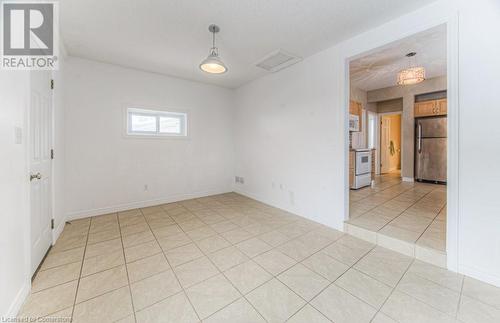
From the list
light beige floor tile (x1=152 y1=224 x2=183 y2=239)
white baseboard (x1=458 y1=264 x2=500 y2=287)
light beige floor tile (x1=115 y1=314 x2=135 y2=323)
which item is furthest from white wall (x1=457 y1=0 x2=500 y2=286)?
light beige floor tile (x1=152 y1=224 x2=183 y2=239)

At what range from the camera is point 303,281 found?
179 cm

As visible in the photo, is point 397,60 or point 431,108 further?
point 431,108

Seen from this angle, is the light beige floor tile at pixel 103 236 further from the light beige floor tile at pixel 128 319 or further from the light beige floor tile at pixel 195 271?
the light beige floor tile at pixel 128 319

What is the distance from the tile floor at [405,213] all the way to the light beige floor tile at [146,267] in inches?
95.2

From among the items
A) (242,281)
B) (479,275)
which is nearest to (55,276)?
(242,281)

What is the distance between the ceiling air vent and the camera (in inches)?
124

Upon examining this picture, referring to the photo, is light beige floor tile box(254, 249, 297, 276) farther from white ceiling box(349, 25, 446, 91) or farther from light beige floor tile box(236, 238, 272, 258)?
white ceiling box(349, 25, 446, 91)

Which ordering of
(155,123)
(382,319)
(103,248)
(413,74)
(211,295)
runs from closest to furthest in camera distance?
(382,319), (211,295), (103,248), (413,74), (155,123)

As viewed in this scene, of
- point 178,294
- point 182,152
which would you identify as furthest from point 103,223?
point 178,294

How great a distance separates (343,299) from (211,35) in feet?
10.6

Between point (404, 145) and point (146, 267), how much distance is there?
674 cm

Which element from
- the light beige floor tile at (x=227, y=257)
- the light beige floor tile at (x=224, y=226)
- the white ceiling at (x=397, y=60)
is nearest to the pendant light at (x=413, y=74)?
the white ceiling at (x=397, y=60)

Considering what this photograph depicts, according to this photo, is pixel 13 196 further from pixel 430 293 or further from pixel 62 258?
pixel 430 293

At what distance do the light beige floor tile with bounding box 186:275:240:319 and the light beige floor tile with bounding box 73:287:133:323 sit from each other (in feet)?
1.52
